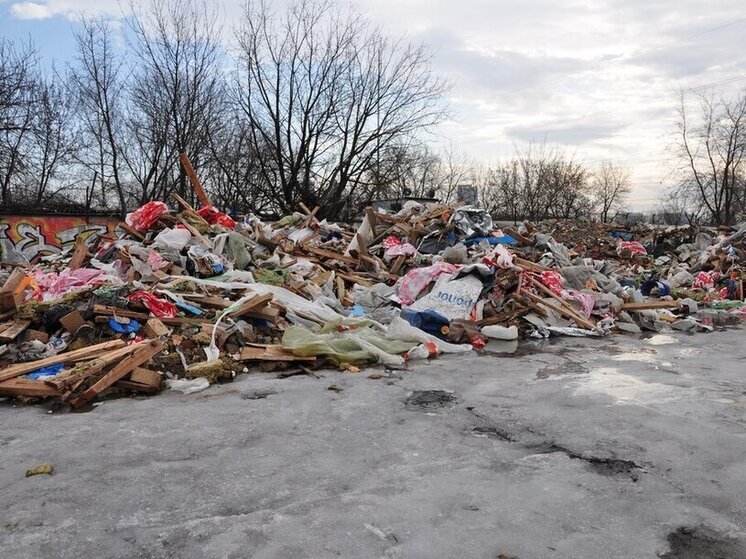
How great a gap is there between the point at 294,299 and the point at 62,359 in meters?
3.10

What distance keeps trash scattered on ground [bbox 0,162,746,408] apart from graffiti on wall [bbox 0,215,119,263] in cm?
633

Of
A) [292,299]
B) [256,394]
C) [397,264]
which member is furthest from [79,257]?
[397,264]

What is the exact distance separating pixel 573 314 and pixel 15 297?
7.50 metres

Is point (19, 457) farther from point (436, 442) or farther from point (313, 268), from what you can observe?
point (313, 268)

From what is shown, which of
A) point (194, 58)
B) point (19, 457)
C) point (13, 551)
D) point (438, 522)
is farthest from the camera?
point (194, 58)

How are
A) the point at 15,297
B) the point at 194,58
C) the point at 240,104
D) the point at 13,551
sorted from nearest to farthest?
the point at 13,551 → the point at 15,297 → the point at 194,58 → the point at 240,104

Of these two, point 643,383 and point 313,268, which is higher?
point 313,268

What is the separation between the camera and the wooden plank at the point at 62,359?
489cm

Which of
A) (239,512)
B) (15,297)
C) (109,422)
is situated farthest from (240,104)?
(239,512)

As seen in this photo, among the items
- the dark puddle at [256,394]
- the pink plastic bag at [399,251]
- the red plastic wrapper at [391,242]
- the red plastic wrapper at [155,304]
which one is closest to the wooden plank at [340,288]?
the pink plastic bag at [399,251]

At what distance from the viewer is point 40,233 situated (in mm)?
16016

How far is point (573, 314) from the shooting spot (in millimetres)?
8547

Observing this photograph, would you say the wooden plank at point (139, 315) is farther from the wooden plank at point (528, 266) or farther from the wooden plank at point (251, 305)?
the wooden plank at point (528, 266)

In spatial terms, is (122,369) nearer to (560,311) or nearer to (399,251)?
(560,311)
